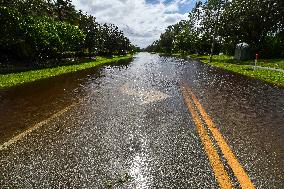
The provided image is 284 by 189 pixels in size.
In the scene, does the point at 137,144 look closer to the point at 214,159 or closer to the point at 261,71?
the point at 214,159

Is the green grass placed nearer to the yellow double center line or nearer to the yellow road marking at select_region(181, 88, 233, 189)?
the yellow double center line

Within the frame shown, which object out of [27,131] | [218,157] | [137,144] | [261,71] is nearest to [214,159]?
[218,157]

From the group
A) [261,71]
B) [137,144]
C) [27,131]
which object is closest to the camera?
[137,144]

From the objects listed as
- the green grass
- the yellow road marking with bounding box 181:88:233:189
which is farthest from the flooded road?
the green grass

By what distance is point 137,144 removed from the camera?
19.4 feet

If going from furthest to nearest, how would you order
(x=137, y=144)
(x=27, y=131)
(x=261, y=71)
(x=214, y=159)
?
(x=261, y=71)
(x=27, y=131)
(x=137, y=144)
(x=214, y=159)

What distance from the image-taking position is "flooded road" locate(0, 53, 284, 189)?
171 inches

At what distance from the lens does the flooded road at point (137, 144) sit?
4.36 m

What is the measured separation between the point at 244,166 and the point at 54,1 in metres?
62.5

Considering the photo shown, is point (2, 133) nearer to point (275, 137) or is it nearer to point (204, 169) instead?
point (204, 169)

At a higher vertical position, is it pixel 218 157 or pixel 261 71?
pixel 218 157

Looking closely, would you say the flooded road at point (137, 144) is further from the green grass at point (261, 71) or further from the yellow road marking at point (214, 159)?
the green grass at point (261, 71)

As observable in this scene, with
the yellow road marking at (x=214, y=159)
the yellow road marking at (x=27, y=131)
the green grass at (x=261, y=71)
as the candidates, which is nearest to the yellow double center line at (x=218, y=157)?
the yellow road marking at (x=214, y=159)

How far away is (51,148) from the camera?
5652mm
